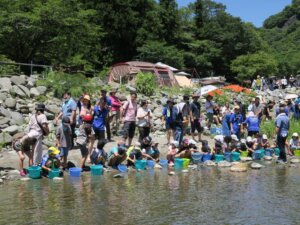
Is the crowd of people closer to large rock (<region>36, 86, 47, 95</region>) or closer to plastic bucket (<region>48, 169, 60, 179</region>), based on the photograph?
plastic bucket (<region>48, 169, 60, 179</region>)

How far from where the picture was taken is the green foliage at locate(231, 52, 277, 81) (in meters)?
58.5

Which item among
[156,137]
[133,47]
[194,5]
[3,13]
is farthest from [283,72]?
[156,137]

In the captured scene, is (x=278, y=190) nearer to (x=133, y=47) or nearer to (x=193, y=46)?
(x=133, y=47)

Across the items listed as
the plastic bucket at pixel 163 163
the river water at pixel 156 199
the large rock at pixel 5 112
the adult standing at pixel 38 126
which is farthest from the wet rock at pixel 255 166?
the large rock at pixel 5 112

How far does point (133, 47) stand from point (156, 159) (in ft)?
124

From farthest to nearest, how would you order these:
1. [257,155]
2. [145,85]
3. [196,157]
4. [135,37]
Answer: [135,37] < [145,85] < [257,155] < [196,157]

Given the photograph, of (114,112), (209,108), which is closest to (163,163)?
(114,112)

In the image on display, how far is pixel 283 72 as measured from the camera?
7200 cm

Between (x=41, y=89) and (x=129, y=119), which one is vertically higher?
(x=41, y=89)

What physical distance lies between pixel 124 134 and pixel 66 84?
629cm

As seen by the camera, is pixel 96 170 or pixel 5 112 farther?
pixel 5 112

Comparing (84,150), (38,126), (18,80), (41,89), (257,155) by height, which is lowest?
(257,155)

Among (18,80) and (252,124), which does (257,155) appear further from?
(18,80)

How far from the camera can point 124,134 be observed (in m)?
14.4
